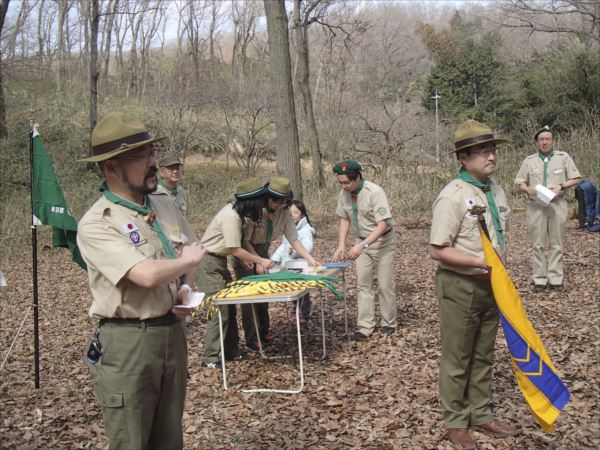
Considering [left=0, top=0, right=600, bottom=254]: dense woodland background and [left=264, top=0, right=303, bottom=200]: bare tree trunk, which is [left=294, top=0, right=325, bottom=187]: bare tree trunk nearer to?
[left=0, top=0, right=600, bottom=254]: dense woodland background

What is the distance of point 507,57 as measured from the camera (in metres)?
34.9

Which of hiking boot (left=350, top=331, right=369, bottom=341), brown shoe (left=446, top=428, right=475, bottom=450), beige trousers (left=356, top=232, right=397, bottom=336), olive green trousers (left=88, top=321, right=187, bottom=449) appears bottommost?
hiking boot (left=350, top=331, right=369, bottom=341)

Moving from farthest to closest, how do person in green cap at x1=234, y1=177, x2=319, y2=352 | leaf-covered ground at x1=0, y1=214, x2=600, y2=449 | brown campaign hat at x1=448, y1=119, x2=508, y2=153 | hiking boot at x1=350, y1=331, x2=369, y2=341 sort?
hiking boot at x1=350, y1=331, x2=369, y2=341 < person in green cap at x1=234, y1=177, x2=319, y2=352 < leaf-covered ground at x1=0, y1=214, x2=600, y2=449 < brown campaign hat at x1=448, y1=119, x2=508, y2=153

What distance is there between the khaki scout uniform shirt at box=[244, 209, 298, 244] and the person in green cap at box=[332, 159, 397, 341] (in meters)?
0.73

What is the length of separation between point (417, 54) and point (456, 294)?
52683mm

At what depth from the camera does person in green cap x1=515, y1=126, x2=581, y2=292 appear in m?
8.66

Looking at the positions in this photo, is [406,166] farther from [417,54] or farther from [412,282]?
[417,54]

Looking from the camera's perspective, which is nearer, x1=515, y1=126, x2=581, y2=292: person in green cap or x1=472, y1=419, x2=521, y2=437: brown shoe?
x1=472, y1=419, x2=521, y2=437: brown shoe

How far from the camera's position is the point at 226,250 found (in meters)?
6.21

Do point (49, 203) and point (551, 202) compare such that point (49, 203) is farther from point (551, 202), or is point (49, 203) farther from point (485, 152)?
point (551, 202)

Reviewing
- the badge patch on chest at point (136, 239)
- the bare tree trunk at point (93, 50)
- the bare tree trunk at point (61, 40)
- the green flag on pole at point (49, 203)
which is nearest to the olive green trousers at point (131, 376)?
the badge patch on chest at point (136, 239)

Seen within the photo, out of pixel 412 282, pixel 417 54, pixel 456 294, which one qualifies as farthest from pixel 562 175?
pixel 417 54

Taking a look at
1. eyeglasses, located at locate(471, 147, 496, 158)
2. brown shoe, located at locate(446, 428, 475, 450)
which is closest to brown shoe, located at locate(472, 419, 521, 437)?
brown shoe, located at locate(446, 428, 475, 450)

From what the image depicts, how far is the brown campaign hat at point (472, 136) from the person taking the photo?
165 inches
